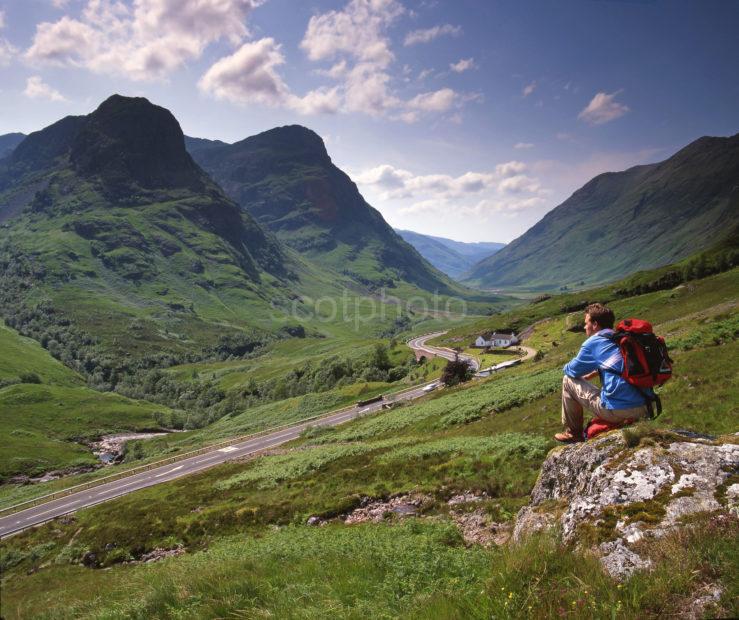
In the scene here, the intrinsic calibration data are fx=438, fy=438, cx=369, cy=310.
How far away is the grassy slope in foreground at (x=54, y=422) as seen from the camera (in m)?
117

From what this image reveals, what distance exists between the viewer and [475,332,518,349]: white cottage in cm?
12771

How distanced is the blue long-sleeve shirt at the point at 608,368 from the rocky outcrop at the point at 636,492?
77cm

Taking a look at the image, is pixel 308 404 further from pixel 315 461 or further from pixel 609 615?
pixel 609 615

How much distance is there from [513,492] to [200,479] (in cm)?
4204

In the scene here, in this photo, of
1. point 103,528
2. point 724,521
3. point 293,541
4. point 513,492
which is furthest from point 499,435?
point 103,528

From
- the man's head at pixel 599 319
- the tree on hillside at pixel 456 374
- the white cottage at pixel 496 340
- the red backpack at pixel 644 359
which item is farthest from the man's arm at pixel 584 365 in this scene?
the white cottage at pixel 496 340

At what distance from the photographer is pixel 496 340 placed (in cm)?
13012

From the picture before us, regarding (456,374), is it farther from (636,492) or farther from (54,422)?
(54,422)

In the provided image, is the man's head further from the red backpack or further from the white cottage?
the white cottage

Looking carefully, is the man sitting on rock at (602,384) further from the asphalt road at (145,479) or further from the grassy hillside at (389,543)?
the asphalt road at (145,479)

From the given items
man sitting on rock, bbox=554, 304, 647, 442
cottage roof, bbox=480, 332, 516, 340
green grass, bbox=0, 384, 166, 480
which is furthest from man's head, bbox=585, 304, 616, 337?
green grass, bbox=0, 384, 166, 480

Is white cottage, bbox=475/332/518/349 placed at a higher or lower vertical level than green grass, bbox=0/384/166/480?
higher

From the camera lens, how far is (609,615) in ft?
15.8

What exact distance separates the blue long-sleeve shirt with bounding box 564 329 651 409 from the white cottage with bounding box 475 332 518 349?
122 meters
